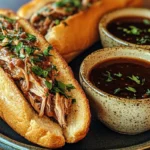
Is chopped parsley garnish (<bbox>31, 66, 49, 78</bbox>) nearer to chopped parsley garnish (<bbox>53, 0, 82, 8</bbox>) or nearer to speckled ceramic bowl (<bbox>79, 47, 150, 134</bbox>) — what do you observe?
speckled ceramic bowl (<bbox>79, 47, 150, 134</bbox>)

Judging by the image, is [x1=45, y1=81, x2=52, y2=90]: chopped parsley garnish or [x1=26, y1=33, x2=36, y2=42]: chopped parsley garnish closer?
[x1=45, y1=81, x2=52, y2=90]: chopped parsley garnish

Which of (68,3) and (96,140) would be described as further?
(68,3)

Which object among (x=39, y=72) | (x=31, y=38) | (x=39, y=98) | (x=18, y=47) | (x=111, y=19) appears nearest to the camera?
(x=39, y=98)

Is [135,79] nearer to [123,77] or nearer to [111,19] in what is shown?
[123,77]

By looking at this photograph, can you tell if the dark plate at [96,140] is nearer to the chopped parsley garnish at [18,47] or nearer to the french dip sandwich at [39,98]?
the french dip sandwich at [39,98]

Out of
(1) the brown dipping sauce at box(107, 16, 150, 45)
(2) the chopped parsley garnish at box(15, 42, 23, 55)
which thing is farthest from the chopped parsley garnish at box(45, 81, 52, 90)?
(1) the brown dipping sauce at box(107, 16, 150, 45)

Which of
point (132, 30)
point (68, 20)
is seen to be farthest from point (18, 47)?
point (132, 30)
